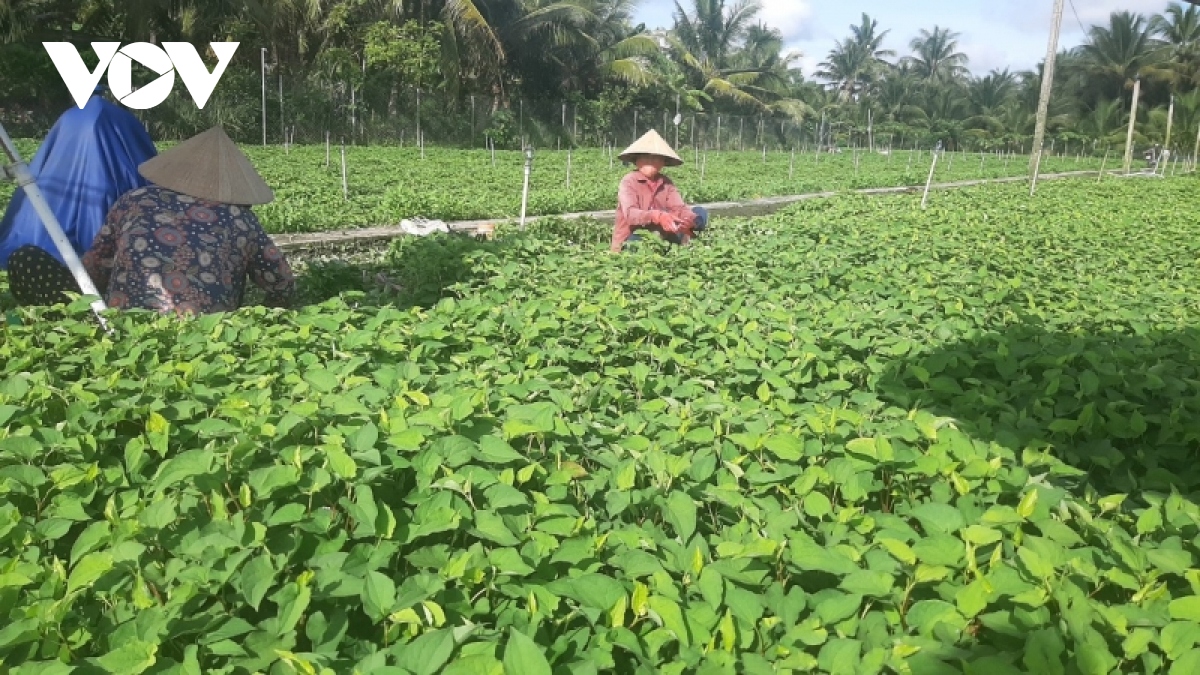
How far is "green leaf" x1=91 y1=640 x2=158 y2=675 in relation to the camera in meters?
1.21

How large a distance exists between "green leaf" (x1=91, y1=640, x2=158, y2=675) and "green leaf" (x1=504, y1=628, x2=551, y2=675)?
528 millimetres

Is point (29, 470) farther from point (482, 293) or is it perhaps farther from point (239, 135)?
point (239, 135)

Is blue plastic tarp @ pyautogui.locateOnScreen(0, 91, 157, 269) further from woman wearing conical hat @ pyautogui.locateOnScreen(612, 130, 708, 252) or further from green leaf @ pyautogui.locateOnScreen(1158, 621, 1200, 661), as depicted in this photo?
green leaf @ pyautogui.locateOnScreen(1158, 621, 1200, 661)

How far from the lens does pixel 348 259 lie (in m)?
6.98

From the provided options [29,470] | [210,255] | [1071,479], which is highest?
[210,255]

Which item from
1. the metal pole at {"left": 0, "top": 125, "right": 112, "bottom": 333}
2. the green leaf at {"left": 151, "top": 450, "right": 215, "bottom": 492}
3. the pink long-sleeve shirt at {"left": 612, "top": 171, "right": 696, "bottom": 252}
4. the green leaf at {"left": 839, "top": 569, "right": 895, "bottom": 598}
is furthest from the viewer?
the pink long-sleeve shirt at {"left": 612, "top": 171, "right": 696, "bottom": 252}

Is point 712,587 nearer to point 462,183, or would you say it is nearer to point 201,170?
point 201,170

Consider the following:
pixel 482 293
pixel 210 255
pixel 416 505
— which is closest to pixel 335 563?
pixel 416 505

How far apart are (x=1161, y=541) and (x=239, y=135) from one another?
18.2m


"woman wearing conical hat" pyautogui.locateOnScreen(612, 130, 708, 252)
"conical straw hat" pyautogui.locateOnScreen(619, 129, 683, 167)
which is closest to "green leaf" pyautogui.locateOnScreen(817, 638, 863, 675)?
"woman wearing conical hat" pyautogui.locateOnScreen(612, 130, 708, 252)

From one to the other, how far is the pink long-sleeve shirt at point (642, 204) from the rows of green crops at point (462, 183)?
3.60 m

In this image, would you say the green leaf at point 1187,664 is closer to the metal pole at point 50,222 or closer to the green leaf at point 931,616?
the green leaf at point 931,616

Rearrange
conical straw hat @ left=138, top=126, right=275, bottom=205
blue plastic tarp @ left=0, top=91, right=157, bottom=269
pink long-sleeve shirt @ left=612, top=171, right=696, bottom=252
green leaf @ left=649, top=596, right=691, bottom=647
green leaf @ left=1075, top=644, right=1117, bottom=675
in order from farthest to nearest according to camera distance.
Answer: pink long-sleeve shirt @ left=612, top=171, right=696, bottom=252 < blue plastic tarp @ left=0, top=91, right=157, bottom=269 < conical straw hat @ left=138, top=126, right=275, bottom=205 < green leaf @ left=649, top=596, right=691, bottom=647 < green leaf @ left=1075, top=644, right=1117, bottom=675

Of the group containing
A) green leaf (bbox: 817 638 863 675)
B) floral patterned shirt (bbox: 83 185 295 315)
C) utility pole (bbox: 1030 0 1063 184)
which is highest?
utility pole (bbox: 1030 0 1063 184)
